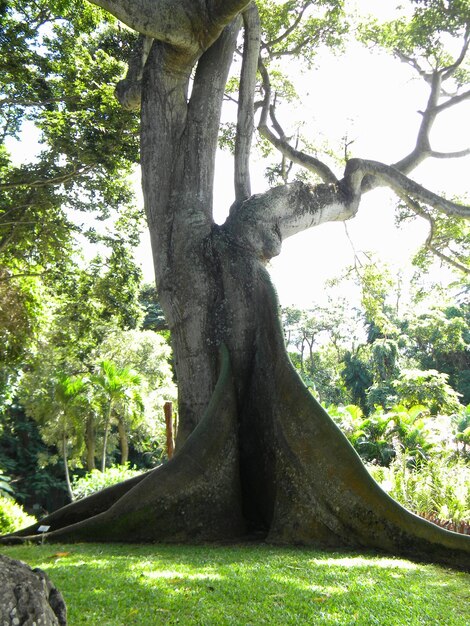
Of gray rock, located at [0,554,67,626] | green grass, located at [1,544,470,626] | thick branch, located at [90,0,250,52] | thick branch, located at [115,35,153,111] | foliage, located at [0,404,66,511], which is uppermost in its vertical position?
thick branch, located at [115,35,153,111]

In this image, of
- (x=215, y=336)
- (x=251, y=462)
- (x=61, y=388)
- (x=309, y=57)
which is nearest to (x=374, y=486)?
(x=251, y=462)

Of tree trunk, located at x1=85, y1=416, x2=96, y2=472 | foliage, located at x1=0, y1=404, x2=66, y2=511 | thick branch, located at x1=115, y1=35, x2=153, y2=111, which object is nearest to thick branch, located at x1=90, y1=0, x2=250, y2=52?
thick branch, located at x1=115, y1=35, x2=153, y2=111

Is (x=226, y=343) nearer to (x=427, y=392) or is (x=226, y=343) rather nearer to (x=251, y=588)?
(x=251, y=588)

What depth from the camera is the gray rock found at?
5.65 ft

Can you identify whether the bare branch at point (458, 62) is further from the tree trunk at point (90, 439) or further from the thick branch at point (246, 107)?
the tree trunk at point (90, 439)

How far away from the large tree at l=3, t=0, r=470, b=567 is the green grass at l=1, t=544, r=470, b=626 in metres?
0.40

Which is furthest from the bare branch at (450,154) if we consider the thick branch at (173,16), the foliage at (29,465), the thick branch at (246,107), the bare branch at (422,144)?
the foliage at (29,465)

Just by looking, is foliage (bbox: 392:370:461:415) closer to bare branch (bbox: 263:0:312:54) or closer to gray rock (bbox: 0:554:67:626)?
bare branch (bbox: 263:0:312:54)

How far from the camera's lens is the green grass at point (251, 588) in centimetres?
318

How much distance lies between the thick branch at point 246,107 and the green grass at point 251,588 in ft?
15.0

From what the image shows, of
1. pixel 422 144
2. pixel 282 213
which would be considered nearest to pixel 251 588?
pixel 282 213

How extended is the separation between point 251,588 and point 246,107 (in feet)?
20.8

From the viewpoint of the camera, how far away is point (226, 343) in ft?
20.6

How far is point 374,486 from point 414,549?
60 cm
